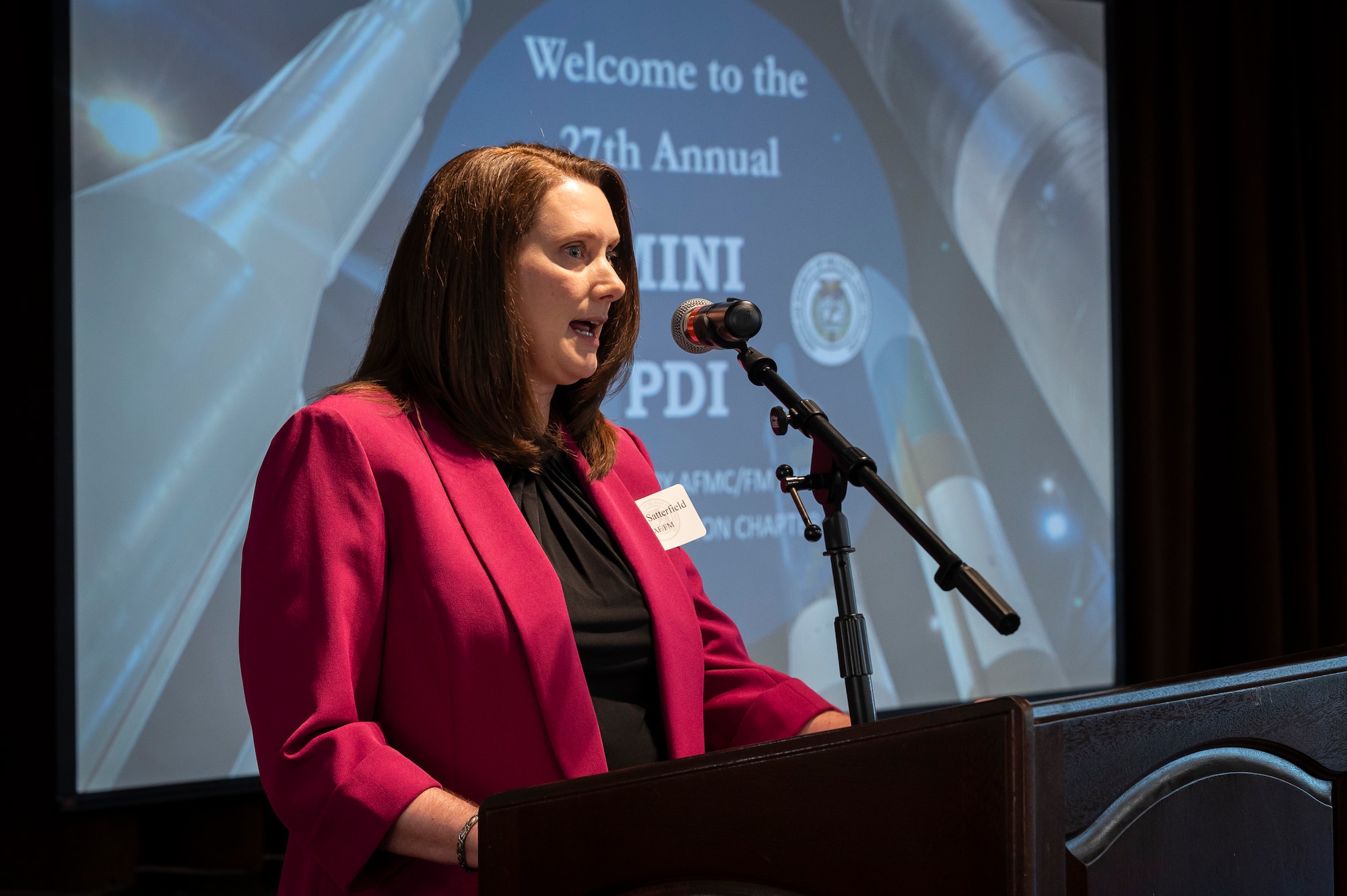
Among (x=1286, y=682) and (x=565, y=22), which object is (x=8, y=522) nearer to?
(x=565, y=22)

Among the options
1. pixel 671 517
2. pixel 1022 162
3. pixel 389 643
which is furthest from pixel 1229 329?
pixel 389 643

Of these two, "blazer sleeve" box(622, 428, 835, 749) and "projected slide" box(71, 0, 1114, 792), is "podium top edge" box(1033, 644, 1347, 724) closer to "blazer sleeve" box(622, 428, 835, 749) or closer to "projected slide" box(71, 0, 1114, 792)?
"blazer sleeve" box(622, 428, 835, 749)

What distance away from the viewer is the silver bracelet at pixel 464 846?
1.09 metres

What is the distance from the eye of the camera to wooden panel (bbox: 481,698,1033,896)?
725 millimetres

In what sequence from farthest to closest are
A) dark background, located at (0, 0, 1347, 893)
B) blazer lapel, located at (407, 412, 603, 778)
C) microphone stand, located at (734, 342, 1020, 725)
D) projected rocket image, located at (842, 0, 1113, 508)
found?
dark background, located at (0, 0, 1347, 893) → projected rocket image, located at (842, 0, 1113, 508) → blazer lapel, located at (407, 412, 603, 778) → microphone stand, located at (734, 342, 1020, 725)

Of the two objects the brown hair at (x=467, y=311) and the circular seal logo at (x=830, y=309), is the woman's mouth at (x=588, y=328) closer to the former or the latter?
the brown hair at (x=467, y=311)

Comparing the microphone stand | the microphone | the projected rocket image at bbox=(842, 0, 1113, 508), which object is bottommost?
the microphone stand

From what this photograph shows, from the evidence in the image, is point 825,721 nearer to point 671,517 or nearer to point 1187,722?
point 671,517

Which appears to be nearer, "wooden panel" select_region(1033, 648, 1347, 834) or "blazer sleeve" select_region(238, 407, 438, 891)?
"wooden panel" select_region(1033, 648, 1347, 834)

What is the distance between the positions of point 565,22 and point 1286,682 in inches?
107

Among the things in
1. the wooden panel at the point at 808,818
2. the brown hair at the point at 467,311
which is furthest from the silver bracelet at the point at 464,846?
the brown hair at the point at 467,311

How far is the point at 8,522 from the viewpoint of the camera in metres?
2.77

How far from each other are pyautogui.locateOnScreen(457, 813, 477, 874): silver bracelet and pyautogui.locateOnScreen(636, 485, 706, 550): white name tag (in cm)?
60

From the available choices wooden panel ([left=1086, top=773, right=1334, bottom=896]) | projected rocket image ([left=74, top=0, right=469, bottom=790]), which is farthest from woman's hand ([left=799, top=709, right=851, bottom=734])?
projected rocket image ([left=74, top=0, right=469, bottom=790])
